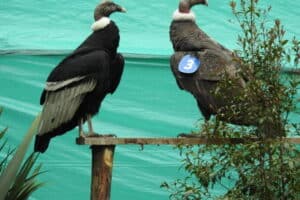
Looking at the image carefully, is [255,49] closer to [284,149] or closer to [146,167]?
[284,149]

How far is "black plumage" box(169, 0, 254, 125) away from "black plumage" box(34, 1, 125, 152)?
13.3 inches

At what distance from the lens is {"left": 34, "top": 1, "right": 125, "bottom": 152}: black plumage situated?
5.62m

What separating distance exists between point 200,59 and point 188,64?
0.26ft

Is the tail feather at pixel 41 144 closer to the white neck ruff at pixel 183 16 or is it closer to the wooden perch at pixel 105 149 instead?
the wooden perch at pixel 105 149

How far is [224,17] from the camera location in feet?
22.4

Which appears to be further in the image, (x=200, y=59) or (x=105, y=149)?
(x=200, y=59)

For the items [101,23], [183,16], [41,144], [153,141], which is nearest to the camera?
[153,141]

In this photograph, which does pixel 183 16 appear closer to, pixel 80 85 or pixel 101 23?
pixel 101 23

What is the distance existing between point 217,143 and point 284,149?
36 cm

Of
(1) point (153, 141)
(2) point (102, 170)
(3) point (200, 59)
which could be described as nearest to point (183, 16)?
(3) point (200, 59)

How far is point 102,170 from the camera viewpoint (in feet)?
17.6

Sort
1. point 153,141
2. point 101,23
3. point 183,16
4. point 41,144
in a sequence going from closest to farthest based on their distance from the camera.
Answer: point 153,141 → point 41,144 → point 101,23 → point 183,16

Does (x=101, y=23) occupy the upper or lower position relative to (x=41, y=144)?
upper

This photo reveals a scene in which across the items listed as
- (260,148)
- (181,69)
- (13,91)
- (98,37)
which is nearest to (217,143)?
(260,148)
